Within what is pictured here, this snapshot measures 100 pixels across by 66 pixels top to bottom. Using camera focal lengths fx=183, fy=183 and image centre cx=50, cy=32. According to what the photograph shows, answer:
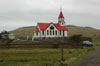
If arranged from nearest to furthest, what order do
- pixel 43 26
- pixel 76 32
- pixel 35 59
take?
1. pixel 35 59
2. pixel 43 26
3. pixel 76 32

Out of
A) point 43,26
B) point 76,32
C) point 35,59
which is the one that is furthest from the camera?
point 76,32

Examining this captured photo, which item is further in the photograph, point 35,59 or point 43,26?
point 43,26

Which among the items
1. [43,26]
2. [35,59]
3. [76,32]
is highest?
[35,59]

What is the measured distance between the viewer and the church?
6500cm

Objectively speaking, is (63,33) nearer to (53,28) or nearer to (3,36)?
(53,28)

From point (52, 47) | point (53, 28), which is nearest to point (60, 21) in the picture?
point (53, 28)

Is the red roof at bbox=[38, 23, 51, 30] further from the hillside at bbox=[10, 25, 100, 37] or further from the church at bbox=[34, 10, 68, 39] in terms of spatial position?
the hillside at bbox=[10, 25, 100, 37]

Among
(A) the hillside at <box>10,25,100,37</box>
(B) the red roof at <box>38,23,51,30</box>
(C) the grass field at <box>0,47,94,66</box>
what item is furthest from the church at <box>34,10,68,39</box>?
(C) the grass field at <box>0,47,94,66</box>

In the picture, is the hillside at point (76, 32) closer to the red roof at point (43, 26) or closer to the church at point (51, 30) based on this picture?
the church at point (51, 30)

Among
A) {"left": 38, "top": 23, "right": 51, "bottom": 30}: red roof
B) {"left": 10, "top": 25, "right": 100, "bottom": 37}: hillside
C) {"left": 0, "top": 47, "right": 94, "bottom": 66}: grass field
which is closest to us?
{"left": 0, "top": 47, "right": 94, "bottom": 66}: grass field

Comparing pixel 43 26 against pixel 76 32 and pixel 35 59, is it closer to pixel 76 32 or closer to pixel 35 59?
pixel 35 59

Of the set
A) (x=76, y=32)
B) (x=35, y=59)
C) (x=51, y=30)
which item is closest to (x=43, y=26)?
(x=51, y=30)

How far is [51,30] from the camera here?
66.4 m

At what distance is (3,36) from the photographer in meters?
51.7
